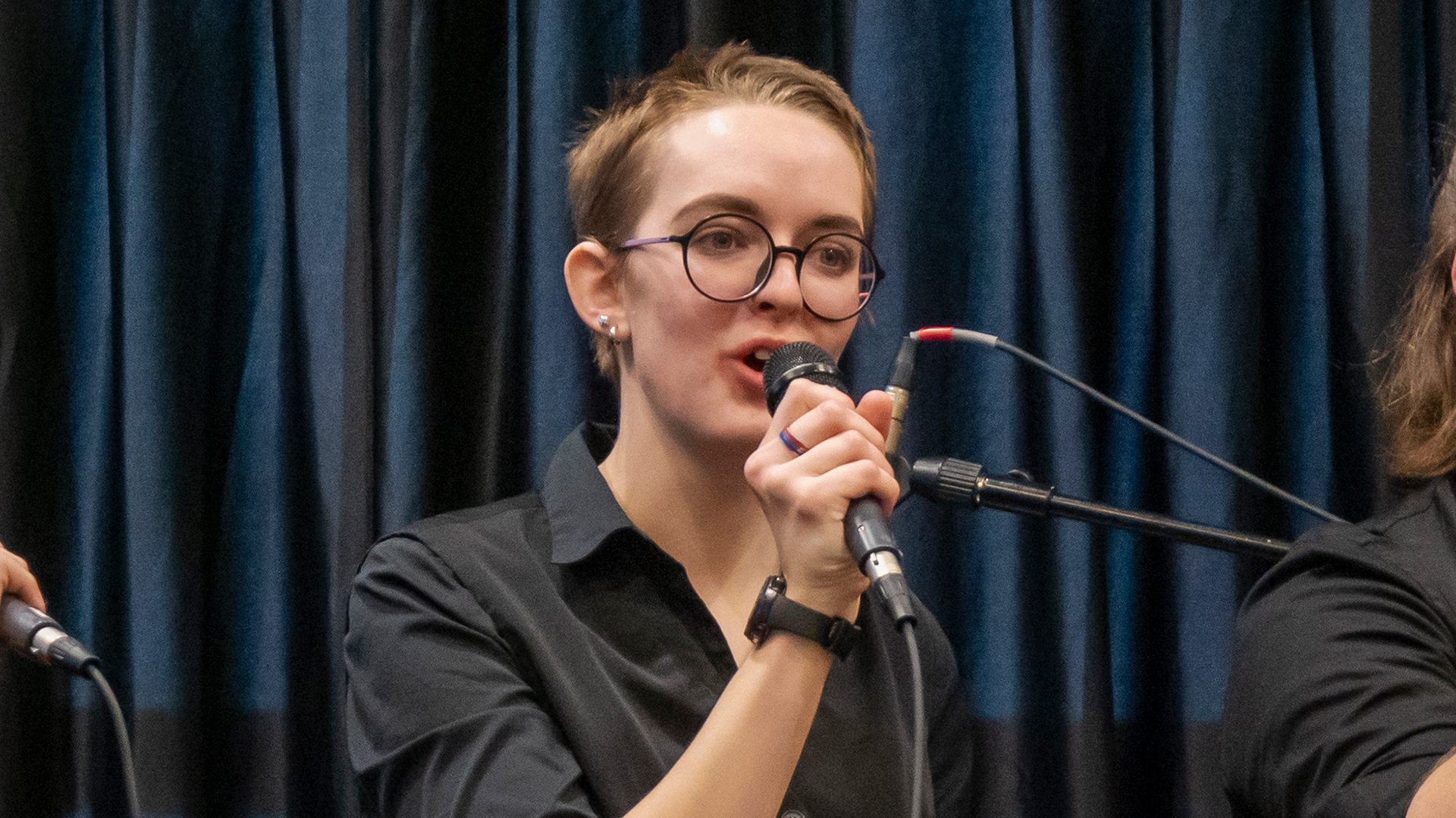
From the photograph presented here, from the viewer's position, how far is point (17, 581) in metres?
1.10

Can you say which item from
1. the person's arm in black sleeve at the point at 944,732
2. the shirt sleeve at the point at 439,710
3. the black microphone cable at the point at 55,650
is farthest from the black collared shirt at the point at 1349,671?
the black microphone cable at the point at 55,650

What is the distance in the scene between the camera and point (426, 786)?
1058 millimetres

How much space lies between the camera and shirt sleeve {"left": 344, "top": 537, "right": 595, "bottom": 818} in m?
1.03

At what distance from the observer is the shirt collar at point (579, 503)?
1.26m

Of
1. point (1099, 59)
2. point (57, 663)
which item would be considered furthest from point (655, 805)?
point (1099, 59)

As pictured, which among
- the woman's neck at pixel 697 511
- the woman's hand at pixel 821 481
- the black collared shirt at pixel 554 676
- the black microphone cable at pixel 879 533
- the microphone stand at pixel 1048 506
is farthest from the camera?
the woman's neck at pixel 697 511

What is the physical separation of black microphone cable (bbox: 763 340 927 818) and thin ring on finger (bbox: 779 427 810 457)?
0.06 meters

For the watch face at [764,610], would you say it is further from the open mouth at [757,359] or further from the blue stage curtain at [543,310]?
the blue stage curtain at [543,310]

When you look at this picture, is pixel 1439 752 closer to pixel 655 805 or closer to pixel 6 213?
pixel 655 805

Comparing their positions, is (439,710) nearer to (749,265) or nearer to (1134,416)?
(749,265)

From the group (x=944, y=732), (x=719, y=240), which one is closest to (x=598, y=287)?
(x=719, y=240)

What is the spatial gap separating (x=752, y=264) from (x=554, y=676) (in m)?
0.44

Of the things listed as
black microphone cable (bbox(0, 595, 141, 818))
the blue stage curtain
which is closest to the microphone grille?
black microphone cable (bbox(0, 595, 141, 818))

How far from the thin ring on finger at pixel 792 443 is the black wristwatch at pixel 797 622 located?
0.13 m
